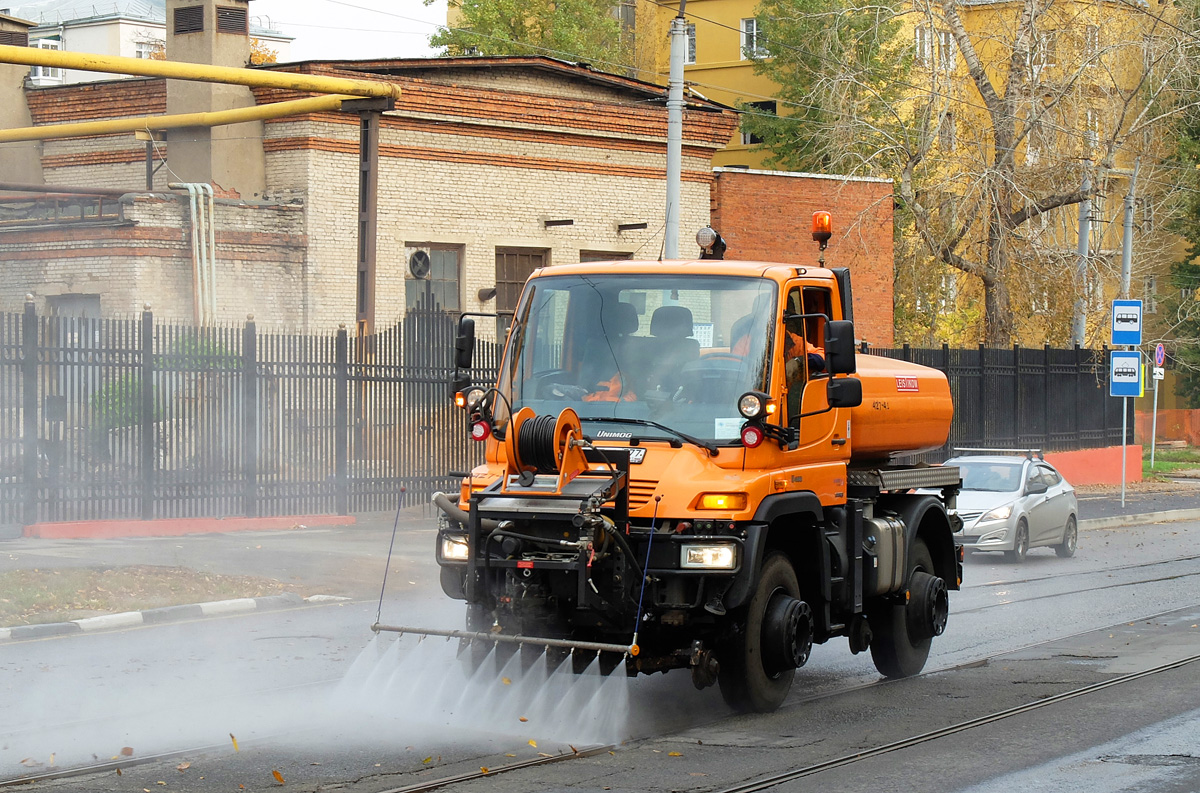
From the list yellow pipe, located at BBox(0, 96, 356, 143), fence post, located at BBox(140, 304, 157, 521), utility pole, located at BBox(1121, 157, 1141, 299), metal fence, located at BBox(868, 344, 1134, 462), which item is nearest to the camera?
fence post, located at BBox(140, 304, 157, 521)

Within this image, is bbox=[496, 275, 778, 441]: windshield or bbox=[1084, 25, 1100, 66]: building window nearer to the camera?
bbox=[496, 275, 778, 441]: windshield

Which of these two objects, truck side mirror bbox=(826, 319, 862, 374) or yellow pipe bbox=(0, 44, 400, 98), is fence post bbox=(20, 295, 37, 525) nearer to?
yellow pipe bbox=(0, 44, 400, 98)

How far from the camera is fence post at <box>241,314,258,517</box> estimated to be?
18.7 metres

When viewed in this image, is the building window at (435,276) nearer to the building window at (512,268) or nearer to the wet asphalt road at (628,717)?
the building window at (512,268)

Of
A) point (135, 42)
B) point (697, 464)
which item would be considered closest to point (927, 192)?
point (697, 464)

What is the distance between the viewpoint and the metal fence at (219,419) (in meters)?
16.7

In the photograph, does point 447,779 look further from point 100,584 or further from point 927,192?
point 927,192

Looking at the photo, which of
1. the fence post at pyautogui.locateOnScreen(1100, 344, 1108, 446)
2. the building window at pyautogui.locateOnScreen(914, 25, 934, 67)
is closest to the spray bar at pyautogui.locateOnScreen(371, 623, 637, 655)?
the building window at pyautogui.locateOnScreen(914, 25, 934, 67)

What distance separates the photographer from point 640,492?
794 cm

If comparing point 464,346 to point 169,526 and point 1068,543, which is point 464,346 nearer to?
point 169,526

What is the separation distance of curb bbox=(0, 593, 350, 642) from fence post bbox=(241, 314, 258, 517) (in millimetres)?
5275

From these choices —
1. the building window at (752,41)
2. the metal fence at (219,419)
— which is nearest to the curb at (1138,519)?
the metal fence at (219,419)

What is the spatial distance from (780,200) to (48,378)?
69.3 feet

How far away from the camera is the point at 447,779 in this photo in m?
6.87
